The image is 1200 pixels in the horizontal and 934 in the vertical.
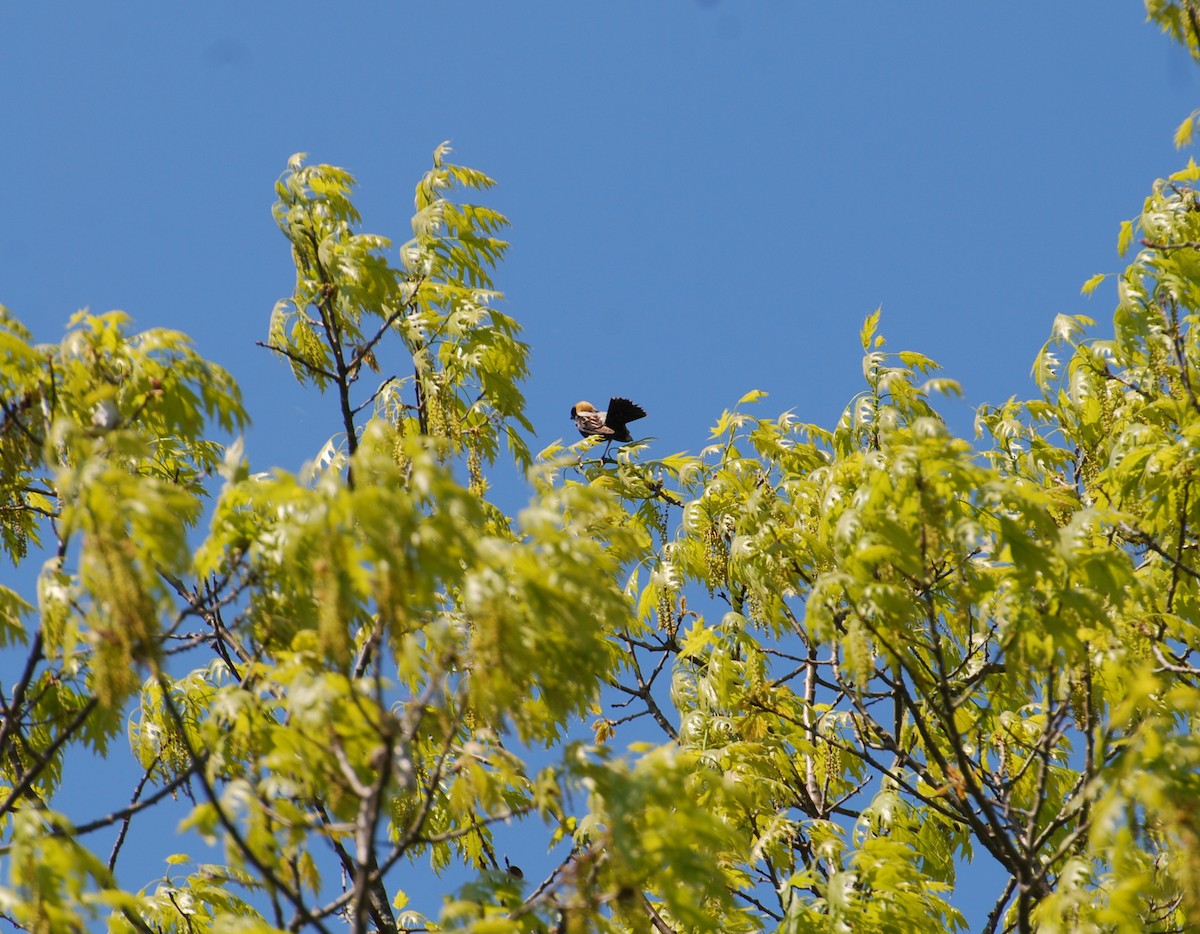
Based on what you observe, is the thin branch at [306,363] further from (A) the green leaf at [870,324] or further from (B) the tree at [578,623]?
(A) the green leaf at [870,324]

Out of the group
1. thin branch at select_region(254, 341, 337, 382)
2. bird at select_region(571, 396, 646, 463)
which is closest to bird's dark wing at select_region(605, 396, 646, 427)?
bird at select_region(571, 396, 646, 463)

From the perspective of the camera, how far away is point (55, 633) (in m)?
4.65

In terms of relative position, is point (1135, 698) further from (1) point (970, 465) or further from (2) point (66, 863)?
(2) point (66, 863)

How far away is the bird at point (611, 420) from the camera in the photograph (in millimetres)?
10438

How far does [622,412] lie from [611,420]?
13 centimetres

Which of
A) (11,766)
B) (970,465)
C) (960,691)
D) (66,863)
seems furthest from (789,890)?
(11,766)

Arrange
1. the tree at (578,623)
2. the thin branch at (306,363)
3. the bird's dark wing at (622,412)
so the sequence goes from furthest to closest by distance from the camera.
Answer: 1. the bird's dark wing at (622,412)
2. the thin branch at (306,363)
3. the tree at (578,623)

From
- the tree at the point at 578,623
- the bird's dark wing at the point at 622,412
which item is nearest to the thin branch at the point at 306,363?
the tree at the point at 578,623

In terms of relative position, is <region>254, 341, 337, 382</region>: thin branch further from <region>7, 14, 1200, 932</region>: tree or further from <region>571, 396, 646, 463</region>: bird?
<region>571, 396, 646, 463</region>: bird

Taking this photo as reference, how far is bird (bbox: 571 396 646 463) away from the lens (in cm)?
1044

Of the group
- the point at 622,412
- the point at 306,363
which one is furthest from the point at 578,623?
the point at 622,412

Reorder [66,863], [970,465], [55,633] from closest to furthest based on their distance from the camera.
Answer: [66,863]
[55,633]
[970,465]

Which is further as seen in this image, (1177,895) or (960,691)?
(960,691)

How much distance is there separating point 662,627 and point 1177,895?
3891 millimetres
